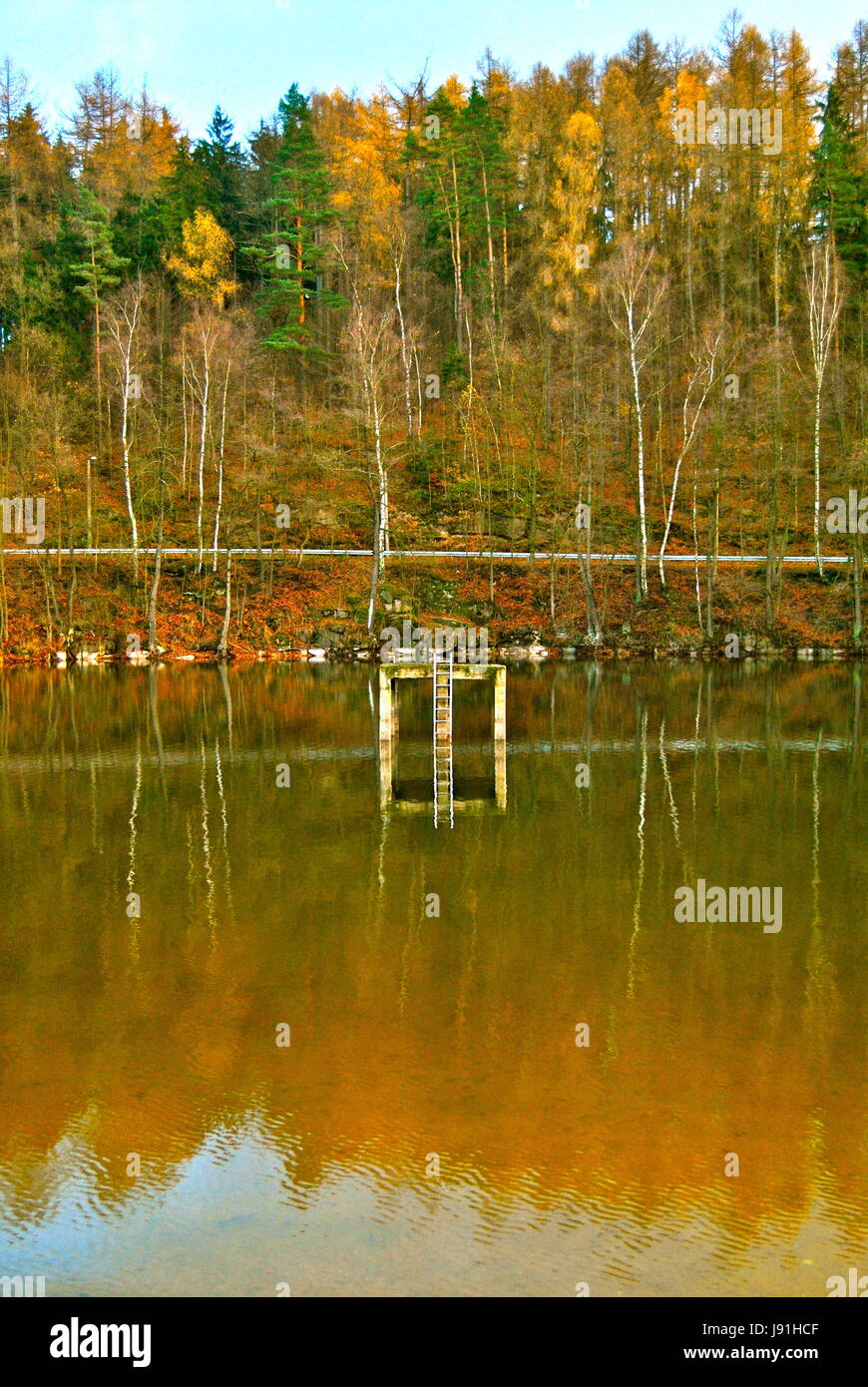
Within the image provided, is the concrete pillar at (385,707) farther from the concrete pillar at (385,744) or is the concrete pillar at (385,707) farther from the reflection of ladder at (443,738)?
the reflection of ladder at (443,738)

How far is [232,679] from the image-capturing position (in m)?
35.6

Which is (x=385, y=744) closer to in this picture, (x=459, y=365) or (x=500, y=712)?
(x=500, y=712)

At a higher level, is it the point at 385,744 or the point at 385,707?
the point at 385,707

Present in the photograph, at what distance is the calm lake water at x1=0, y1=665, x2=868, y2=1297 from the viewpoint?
6129mm

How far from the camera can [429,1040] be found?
8.65 metres

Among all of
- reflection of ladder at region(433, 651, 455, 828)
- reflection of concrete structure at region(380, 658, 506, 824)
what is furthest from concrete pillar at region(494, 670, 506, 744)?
reflection of ladder at region(433, 651, 455, 828)

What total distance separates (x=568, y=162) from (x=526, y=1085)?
57251 mm

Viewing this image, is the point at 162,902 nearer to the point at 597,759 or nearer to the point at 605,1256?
the point at 605,1256

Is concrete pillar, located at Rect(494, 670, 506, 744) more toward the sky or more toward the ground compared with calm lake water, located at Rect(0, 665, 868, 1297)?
more toward the sky

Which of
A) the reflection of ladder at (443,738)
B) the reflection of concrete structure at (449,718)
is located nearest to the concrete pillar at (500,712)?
the reflection of concrete structure at (449,718)

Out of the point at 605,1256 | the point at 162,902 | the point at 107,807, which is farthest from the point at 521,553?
the point at 605,1256

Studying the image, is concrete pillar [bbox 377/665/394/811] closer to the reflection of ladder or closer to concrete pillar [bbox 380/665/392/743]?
concrete pillar [bbox 380/665/392/743]

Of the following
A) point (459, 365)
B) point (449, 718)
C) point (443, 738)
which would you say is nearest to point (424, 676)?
point (449, 718)

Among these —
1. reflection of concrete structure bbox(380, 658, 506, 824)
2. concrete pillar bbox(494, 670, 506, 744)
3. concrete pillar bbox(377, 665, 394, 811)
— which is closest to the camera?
reflection of concrete structure bbox(380, 658, 506, 824)
